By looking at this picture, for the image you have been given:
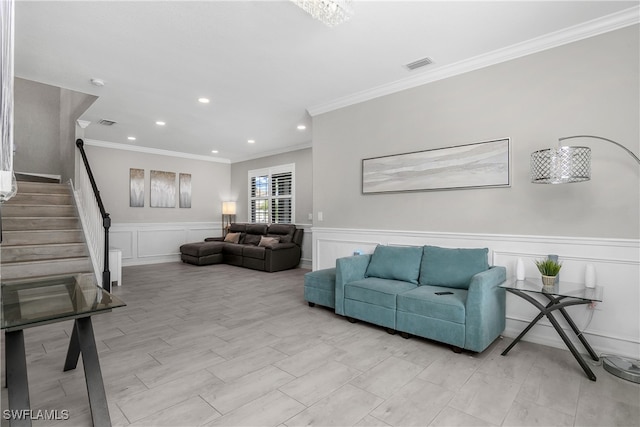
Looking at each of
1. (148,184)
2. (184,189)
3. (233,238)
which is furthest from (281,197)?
(148,184)

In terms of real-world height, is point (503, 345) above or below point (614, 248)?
below

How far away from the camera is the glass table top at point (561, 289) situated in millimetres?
2381

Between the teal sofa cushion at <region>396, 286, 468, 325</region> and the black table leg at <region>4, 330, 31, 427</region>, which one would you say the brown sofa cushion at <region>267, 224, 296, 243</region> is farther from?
the black table leg at <region>4, 330, 31, 427</region>

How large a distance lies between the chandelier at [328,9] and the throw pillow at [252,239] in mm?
5690

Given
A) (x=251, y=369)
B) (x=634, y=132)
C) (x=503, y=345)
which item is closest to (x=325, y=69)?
(x=634, y=132)

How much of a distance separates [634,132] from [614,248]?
3.08 ft

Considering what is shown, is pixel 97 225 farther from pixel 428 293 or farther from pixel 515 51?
pixel 515 51

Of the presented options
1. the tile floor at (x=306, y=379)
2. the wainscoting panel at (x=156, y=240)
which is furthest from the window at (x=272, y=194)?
the tile floor at (x=306, y=379)

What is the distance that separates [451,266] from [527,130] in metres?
1.46

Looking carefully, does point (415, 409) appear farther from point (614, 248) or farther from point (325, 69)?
point (325, 69)

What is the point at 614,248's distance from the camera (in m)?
2.62

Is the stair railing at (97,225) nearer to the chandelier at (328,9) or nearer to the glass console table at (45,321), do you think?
the glass console table at (45,321)

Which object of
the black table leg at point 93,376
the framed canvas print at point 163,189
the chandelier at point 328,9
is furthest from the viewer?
the framed canvas print at point 163,189

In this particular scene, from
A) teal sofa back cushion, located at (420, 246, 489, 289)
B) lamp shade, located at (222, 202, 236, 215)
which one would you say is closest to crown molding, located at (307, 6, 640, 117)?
teal sofa back cushion, located at (420, 246, 489, 289)
